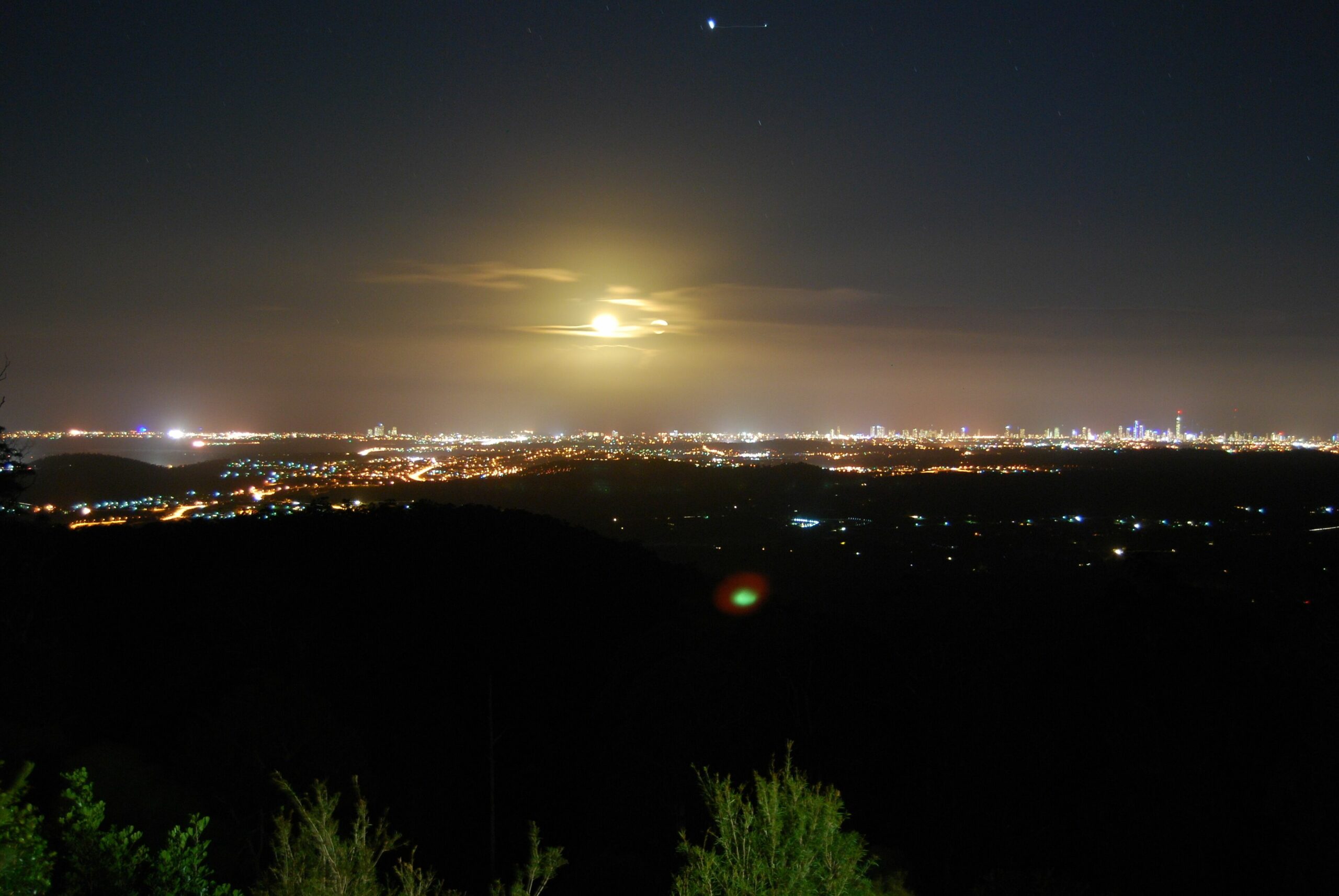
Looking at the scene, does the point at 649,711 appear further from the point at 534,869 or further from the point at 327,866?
the point at 327,866

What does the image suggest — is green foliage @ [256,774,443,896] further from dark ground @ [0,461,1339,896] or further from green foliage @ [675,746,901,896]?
dark ground @ [0,461,1339,896]

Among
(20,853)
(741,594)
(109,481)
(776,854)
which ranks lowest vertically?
(741,594)

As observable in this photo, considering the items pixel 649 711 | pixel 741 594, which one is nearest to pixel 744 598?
pixel 741 594

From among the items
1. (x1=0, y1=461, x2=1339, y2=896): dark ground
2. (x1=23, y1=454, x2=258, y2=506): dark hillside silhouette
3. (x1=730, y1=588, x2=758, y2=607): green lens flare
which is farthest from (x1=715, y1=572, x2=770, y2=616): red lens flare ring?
(x1=23, y1=454, x2=258, y2=506): dark hillside silhouette

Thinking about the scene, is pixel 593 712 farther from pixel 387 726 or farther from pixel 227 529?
pixel 227 529

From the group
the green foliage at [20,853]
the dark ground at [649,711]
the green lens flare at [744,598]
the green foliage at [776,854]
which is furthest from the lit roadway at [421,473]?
the green foliage at [776,854]

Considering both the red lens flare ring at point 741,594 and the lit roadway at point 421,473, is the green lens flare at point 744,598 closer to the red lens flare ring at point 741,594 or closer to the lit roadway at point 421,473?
the red lens flare ring at point 741,594

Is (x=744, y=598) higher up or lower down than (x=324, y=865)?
lower down
